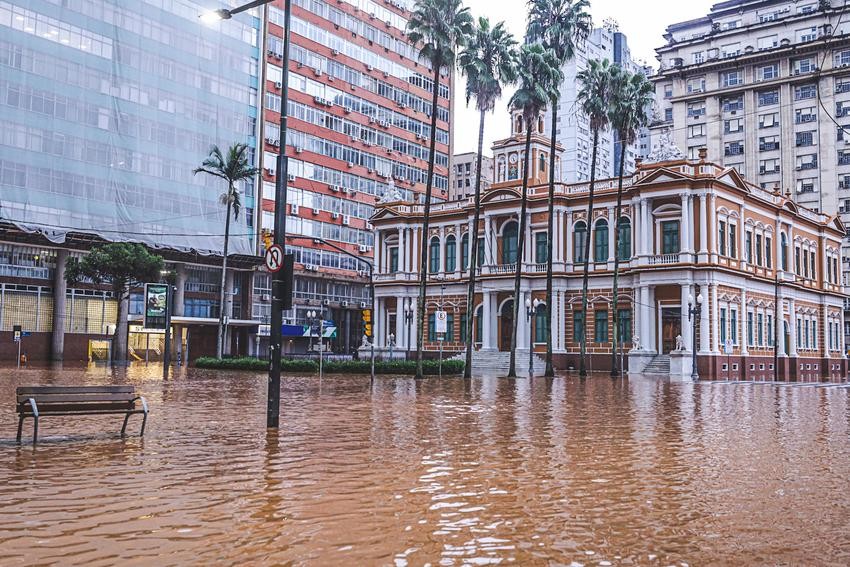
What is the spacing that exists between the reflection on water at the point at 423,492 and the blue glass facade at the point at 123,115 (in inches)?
1964

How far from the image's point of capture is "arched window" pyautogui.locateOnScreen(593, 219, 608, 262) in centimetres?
5928

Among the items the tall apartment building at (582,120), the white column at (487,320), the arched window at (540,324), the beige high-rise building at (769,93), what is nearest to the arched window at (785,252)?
the arched window at (540,324)

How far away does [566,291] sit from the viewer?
2378 inches

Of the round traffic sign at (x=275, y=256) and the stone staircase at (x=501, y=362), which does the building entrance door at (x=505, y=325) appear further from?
the round traffic sign at (x=275, y=256)

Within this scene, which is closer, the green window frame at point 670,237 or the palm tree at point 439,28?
the palm tree at point 439,28

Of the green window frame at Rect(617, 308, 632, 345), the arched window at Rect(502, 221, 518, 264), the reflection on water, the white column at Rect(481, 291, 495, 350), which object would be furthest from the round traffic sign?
the arched window at Rect(502, 221, 518, 264)

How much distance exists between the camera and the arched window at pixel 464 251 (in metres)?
66.4

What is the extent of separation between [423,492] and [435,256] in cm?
5940

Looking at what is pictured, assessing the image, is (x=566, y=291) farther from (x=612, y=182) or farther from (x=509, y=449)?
(x=509, y=449)

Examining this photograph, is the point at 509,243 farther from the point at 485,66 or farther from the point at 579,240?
the point at 485,66

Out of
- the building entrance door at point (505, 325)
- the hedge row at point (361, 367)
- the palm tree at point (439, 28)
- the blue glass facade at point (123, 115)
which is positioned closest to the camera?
the palm tree at point (439, 28)

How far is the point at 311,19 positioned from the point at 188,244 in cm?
2711

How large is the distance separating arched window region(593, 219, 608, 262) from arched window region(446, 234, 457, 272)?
12.5m

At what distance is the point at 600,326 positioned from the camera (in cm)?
5881
